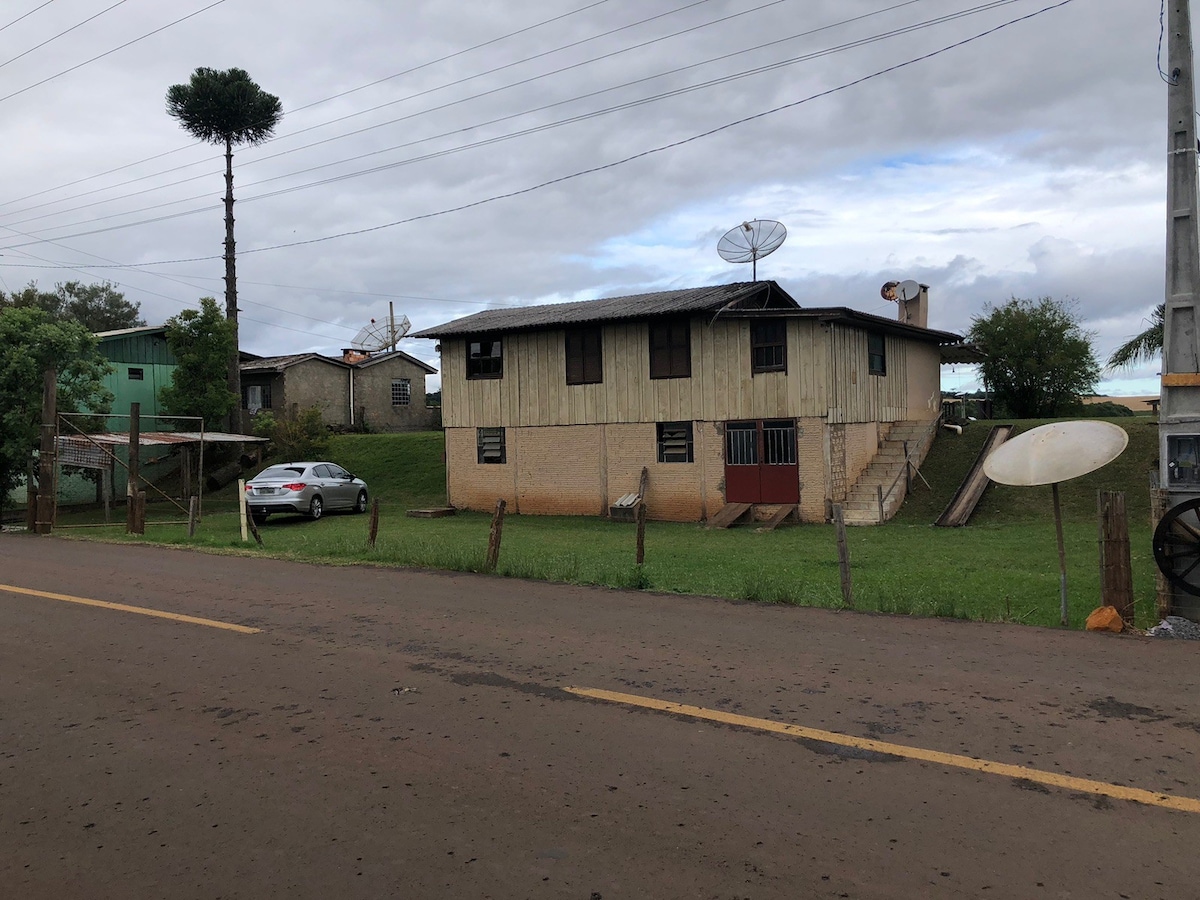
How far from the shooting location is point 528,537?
69.2 feet

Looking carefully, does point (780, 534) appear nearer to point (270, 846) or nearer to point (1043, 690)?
point (1043, 690)

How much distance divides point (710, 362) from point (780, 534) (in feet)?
17.6

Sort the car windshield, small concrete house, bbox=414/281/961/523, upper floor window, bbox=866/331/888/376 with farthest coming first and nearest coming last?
the car windshield < upper floor window, bbox=866/331/888/376 < small concrete house, bbox=414/281/961/523

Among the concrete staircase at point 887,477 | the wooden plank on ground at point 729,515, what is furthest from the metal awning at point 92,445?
the concrete staircase at point 887,477

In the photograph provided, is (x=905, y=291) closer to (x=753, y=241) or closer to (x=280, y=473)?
(x=753, y=241)

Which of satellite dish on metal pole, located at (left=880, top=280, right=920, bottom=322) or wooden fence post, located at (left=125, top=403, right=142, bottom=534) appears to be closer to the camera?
wooden fence post, located at (left=125, top=403, right=142, bottom=534)

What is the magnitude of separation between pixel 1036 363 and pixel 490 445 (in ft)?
70.0

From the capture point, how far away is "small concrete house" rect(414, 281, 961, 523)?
76.4 ft

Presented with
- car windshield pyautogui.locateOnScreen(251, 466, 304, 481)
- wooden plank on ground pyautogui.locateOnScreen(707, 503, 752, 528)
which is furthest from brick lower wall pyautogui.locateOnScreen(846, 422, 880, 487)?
car windshield pyautogui.locateOnScreen(251, 466, 304, 481)

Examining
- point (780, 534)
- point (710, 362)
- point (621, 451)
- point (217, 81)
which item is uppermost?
point (217, 81)

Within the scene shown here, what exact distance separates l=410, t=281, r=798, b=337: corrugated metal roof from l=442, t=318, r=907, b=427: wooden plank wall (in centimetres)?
55

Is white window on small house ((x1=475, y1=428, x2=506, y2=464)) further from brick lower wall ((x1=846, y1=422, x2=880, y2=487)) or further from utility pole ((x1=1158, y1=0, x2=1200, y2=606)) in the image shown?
utility pole ((x1=1158, y1=0, x2=1200, y2=606))

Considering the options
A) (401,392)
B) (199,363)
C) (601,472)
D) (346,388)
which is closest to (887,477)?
(601,472)

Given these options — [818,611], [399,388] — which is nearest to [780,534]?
[818,611]
